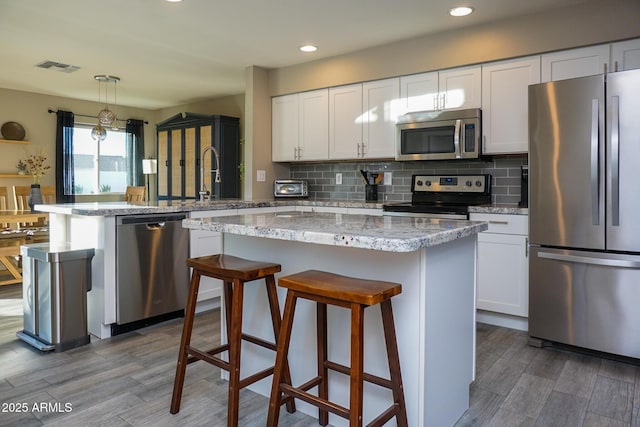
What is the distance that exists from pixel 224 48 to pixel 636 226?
3547 millimetres

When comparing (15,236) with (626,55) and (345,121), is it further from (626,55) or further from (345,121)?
(626,55)

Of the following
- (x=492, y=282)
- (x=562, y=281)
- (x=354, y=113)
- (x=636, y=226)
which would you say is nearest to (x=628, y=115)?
(x=636, y=226)

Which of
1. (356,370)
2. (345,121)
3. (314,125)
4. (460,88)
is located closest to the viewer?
(356,370)

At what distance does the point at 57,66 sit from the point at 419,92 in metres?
3.91

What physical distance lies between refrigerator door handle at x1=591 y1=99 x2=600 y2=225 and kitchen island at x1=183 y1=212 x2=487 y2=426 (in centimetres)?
109

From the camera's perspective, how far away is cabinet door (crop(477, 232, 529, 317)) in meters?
3.17

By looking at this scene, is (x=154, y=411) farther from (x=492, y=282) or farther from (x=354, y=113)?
(x=354, y=113)

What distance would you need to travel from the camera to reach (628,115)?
2502 millimetres

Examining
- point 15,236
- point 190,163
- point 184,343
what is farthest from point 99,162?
point 184,343

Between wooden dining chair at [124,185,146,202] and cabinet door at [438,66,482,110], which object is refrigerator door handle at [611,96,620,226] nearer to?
cabinet door at [438,66,482,110]

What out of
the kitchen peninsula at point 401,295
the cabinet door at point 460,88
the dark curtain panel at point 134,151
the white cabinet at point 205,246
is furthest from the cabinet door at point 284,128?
the dark curtain panel at point 134,151

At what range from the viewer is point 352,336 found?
1.44 metres

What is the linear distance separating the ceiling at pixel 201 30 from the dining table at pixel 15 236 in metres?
1.61

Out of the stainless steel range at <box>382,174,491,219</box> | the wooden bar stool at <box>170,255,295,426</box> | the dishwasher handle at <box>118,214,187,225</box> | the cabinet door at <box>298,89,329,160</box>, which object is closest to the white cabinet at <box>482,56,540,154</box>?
the stainless steel range at <box>382,174,491,219</box>
